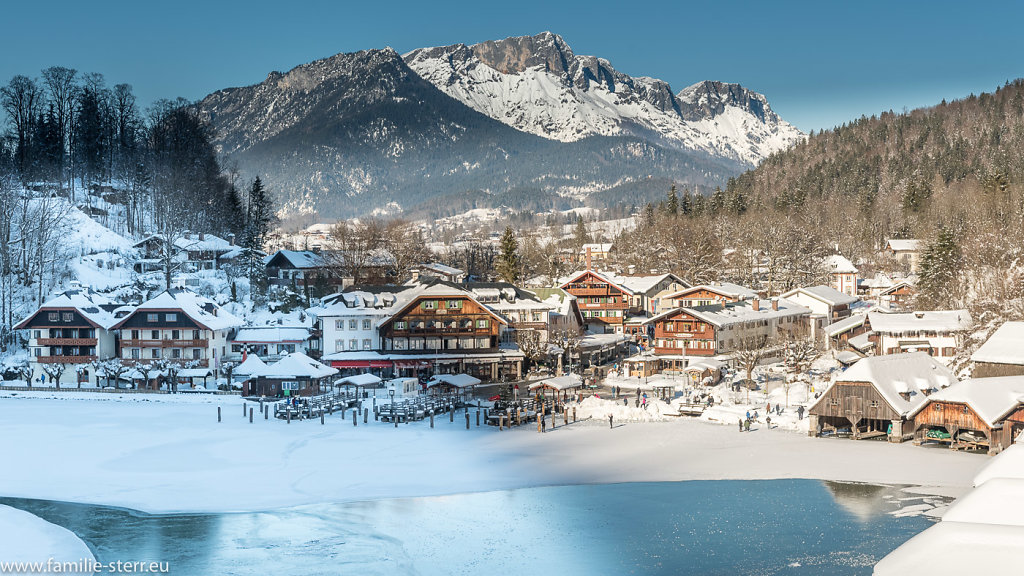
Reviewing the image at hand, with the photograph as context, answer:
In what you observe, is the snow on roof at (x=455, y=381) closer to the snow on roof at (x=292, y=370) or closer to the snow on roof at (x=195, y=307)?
the snow on roof at (x=292, y=370)

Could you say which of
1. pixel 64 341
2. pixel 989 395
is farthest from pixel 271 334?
pixel 989 395

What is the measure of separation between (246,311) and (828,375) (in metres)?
49.1

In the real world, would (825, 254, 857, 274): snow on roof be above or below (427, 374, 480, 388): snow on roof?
above

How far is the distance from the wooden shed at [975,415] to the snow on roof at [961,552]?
1078 inches

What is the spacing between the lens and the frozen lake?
1041 inches

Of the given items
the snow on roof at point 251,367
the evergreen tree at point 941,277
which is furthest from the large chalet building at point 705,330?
the snow on roof at point 251,367

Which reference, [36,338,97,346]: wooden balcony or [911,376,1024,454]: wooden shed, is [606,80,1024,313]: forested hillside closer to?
[911,376,1024,454]: wooden shed

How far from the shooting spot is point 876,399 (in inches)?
1751

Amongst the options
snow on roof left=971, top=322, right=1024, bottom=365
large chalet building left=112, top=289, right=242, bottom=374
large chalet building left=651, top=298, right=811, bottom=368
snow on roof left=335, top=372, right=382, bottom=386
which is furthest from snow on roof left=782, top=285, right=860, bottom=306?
large chalet building left=112, top=289, right=242, bottom=374

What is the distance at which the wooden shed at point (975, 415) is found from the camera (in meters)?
40.1

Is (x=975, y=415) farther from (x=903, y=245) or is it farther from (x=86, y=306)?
(x=903, y=245)

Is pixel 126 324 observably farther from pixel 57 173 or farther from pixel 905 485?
pixel 905 485

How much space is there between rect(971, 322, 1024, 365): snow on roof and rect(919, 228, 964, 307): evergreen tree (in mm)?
26957

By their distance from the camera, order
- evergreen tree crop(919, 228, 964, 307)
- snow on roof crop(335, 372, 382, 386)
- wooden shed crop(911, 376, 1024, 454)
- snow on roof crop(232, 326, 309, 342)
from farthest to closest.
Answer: evergreen tree crop(919, 228, 964, 307) < snow on roof crop(232, 326, 309, 342) < snow on roof crop(335, 372, 382, 386) < wooden shed crop(911, 376, 1024, 454)
